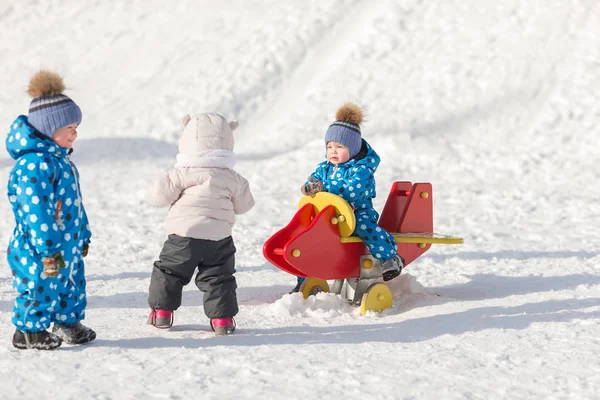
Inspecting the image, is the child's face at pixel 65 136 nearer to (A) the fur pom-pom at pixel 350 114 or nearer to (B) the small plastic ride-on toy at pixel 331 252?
(B) the small plastic ride-on toy at pixel 331 252

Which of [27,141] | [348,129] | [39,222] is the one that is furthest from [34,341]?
[348,129]

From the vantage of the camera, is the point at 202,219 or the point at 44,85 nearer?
the point at 44,85

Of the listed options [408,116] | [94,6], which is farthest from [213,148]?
[94,6]

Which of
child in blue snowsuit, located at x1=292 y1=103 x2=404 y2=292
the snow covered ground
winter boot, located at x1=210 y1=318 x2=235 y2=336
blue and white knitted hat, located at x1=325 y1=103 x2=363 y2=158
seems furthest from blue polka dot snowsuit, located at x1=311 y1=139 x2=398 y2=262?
winter boot, located at x1=210 y1=318 x2=235 y2=336

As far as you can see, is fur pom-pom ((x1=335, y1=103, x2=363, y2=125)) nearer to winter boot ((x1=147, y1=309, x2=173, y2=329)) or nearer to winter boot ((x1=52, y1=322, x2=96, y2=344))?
winter boot ((x1=147, y1=309, x2=173, y2=329))

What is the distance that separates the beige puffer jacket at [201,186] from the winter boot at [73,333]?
793mm

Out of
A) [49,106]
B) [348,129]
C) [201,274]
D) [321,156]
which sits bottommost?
[201,274]

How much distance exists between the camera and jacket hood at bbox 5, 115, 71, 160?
4156 millimetres

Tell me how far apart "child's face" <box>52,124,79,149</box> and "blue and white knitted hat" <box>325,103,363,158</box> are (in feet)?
6.35

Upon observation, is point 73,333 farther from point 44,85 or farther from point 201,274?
point 44,85

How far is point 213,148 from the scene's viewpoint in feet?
15.7

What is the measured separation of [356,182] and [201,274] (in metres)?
1.32

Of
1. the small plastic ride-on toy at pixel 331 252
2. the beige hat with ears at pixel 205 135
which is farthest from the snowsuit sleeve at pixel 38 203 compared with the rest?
the small plastic ride-on toy at pixel 331 252

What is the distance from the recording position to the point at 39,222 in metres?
4.05
